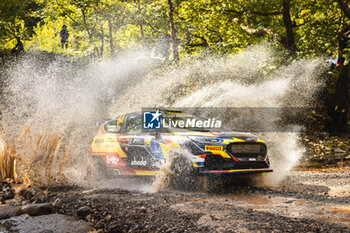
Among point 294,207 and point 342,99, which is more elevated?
point 342,99

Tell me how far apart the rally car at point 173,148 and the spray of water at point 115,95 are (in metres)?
1.15

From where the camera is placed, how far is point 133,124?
294 inches

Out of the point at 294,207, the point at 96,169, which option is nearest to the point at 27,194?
the point at 96,169

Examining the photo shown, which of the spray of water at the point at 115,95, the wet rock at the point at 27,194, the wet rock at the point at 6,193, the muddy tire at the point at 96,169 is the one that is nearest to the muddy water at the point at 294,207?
the spray of water at the point at 115,95

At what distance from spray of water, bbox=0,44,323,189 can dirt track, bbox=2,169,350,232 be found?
4.64ft

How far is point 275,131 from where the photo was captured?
14.0 metres

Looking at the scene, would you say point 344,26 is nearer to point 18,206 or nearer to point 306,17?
point 306,17

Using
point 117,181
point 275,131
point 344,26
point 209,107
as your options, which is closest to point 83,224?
point 117,181

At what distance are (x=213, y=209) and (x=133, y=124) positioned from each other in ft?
9.92

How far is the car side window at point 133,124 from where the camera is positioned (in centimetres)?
730

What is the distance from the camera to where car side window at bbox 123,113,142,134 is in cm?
730

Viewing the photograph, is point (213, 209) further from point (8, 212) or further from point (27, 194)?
point (27, 194)

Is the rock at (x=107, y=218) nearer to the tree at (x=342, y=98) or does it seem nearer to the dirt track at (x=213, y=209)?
the dirt track at (x=213, y=209)

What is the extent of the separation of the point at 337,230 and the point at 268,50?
38.4ft
